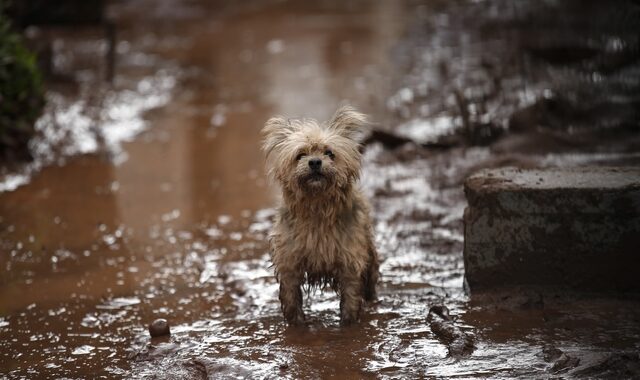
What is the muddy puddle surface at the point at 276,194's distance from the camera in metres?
5.48

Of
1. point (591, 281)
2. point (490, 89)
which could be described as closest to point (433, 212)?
point (591, 281)

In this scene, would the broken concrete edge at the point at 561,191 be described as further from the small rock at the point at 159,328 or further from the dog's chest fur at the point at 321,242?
the small rock at the point at 159,328

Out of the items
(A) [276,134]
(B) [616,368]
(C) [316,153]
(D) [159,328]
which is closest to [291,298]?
(D) [159,328]

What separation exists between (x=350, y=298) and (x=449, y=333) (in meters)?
0.75

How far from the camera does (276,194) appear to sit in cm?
944

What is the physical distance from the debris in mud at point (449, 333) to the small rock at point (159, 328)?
1.82 m

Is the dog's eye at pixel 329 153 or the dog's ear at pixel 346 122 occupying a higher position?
the dog's ear at pixel 346 122

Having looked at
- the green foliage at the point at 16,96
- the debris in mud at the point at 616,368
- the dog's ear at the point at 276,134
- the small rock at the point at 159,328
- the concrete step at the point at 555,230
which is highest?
the green foliage at the point at 16,96

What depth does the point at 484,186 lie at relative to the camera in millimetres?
6152

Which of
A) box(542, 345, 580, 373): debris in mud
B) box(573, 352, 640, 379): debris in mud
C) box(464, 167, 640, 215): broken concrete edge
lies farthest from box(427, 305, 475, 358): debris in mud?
box(464, 167, 640, 215): broken concrete edge

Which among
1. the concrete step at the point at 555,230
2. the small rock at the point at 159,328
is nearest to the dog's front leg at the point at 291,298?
the small rock at the point at 159,328

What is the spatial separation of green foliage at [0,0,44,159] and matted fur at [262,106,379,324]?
6058 mm

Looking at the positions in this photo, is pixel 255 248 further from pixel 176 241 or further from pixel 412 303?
pixel 412 303

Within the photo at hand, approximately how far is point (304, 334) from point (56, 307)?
2.09 metres
